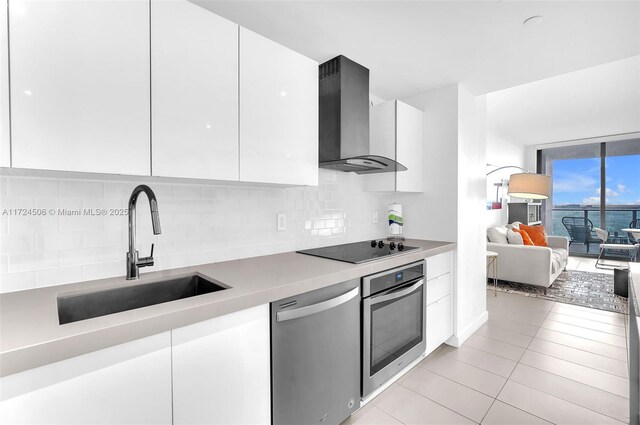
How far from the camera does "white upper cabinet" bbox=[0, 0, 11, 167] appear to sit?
0.95 metres

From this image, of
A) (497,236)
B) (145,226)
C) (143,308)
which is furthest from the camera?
(497,236)

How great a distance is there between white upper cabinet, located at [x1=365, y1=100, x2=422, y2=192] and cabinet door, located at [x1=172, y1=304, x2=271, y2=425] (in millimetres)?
1712

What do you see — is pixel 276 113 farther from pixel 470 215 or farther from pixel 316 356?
pixel 470 215

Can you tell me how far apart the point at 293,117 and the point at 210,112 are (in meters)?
0.49

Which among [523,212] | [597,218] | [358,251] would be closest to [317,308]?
[358,251]

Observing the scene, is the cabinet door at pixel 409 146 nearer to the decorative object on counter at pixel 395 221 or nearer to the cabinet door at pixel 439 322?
the decorative object on counter at pixel 395 221

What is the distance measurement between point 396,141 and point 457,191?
0.71 m

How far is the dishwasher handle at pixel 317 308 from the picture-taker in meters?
1.33

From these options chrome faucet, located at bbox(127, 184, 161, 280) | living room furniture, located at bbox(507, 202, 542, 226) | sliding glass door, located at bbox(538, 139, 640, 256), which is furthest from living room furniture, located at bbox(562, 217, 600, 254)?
chrome faucet, located at bbox(127, 184, 161, 280)

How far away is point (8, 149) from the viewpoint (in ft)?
3.15

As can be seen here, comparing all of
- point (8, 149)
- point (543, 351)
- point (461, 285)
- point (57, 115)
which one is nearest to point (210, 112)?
point (57, 115)

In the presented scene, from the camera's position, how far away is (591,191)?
268 inches

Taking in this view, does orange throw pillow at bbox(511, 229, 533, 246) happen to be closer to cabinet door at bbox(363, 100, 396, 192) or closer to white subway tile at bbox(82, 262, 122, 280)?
cabinet door at bbox(363, 100, 396, 192)

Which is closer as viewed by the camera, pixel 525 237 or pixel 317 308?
pixel 317 308
